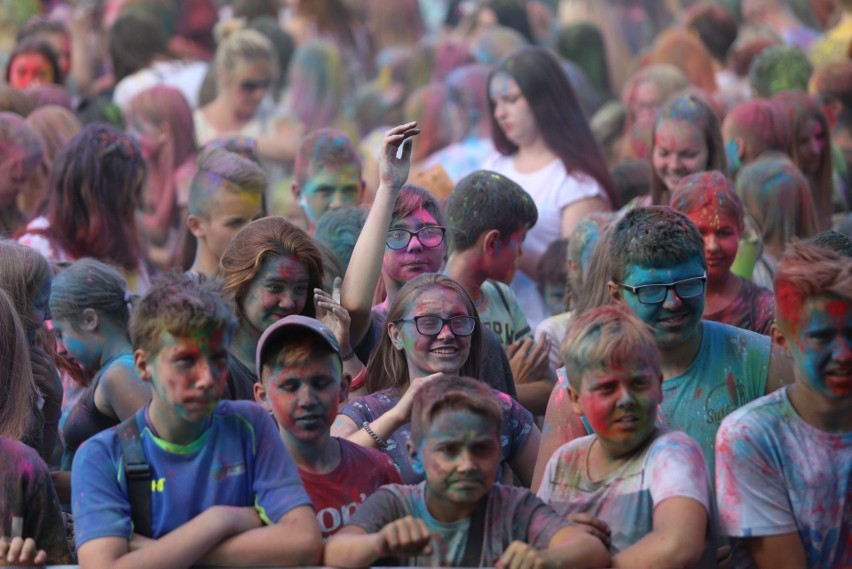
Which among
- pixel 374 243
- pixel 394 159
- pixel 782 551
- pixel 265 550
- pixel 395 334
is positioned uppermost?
pixel 394 159

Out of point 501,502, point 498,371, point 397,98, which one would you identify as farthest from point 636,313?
point 397,98

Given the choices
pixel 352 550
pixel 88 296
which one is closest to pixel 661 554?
pixel 352 550

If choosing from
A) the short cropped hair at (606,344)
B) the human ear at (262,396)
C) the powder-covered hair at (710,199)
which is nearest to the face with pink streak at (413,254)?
the powder-covered hair at (710,199)

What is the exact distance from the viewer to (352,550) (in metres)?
4.02

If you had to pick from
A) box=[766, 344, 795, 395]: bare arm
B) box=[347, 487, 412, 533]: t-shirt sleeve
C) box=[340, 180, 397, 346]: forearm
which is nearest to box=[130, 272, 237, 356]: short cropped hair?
box=[347, 487, 412, 533]: t-shirt sleeve

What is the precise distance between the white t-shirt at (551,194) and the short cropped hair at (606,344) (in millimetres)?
3224

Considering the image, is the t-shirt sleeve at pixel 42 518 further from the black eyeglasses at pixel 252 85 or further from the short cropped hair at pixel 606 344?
the black eyeglasses at pixel 252 85

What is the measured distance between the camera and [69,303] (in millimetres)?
5410

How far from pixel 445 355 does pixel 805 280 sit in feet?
4.20

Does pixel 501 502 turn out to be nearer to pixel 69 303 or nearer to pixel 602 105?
pixel 69 303

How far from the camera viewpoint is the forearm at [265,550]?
404 centimetres

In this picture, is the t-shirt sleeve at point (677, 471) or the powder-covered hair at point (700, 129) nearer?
the t-shirt sleeve at point (677, 471)

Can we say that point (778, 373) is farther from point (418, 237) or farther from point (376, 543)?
point (376, 543)

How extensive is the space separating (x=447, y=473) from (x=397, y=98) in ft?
26.2
